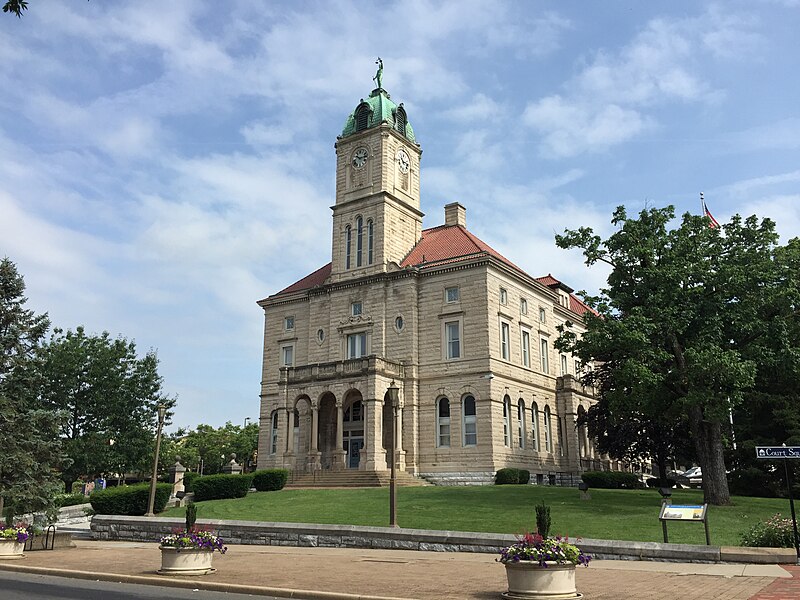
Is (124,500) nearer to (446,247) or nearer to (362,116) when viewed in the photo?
(446,247)

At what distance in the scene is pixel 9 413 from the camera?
2622cm

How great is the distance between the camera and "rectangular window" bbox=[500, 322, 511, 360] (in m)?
45.0

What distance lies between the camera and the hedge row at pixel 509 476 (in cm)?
4038

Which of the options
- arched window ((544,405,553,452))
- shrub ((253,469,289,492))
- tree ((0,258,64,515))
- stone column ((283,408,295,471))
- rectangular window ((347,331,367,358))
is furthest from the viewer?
arched window ((544,405,553,452))

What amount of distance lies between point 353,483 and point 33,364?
731 inches

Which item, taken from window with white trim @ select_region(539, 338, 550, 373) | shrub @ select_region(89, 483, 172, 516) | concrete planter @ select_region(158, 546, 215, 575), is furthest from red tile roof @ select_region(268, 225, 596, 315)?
concrete planter @ select_region(158, 546, 215, 575)

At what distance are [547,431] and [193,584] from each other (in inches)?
1447

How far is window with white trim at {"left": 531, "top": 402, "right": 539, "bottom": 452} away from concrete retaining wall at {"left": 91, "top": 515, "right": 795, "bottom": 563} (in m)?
26.5

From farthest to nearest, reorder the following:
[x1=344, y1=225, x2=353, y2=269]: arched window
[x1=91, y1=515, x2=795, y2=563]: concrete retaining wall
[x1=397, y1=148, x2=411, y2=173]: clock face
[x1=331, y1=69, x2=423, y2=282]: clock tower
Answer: [x1=397, y1=148, x2=411, y2=173]: clock face, [x1=344, y1=225, x2=353, y2=269]: arched window, [x1=331, y1=69, x2=423, y2=282]: clock tower, [x1=91, y1=515, x2=795, y2=563]: concrete retaining wall

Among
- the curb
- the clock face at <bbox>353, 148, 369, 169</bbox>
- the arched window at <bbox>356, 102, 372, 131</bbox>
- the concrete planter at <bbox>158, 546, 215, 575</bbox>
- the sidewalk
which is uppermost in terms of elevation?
the arched window at <bbox>356, 102, 372, 131</bbox>

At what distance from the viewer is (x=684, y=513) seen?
1670 centimetres

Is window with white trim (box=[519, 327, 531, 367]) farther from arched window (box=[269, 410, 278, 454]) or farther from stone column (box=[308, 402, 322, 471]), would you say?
arched window (box=[269, 410, 278, 454])

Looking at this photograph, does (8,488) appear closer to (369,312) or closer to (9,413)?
(9,413)

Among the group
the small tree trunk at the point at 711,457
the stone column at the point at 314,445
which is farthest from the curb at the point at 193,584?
the stone column at the point at 314,445
